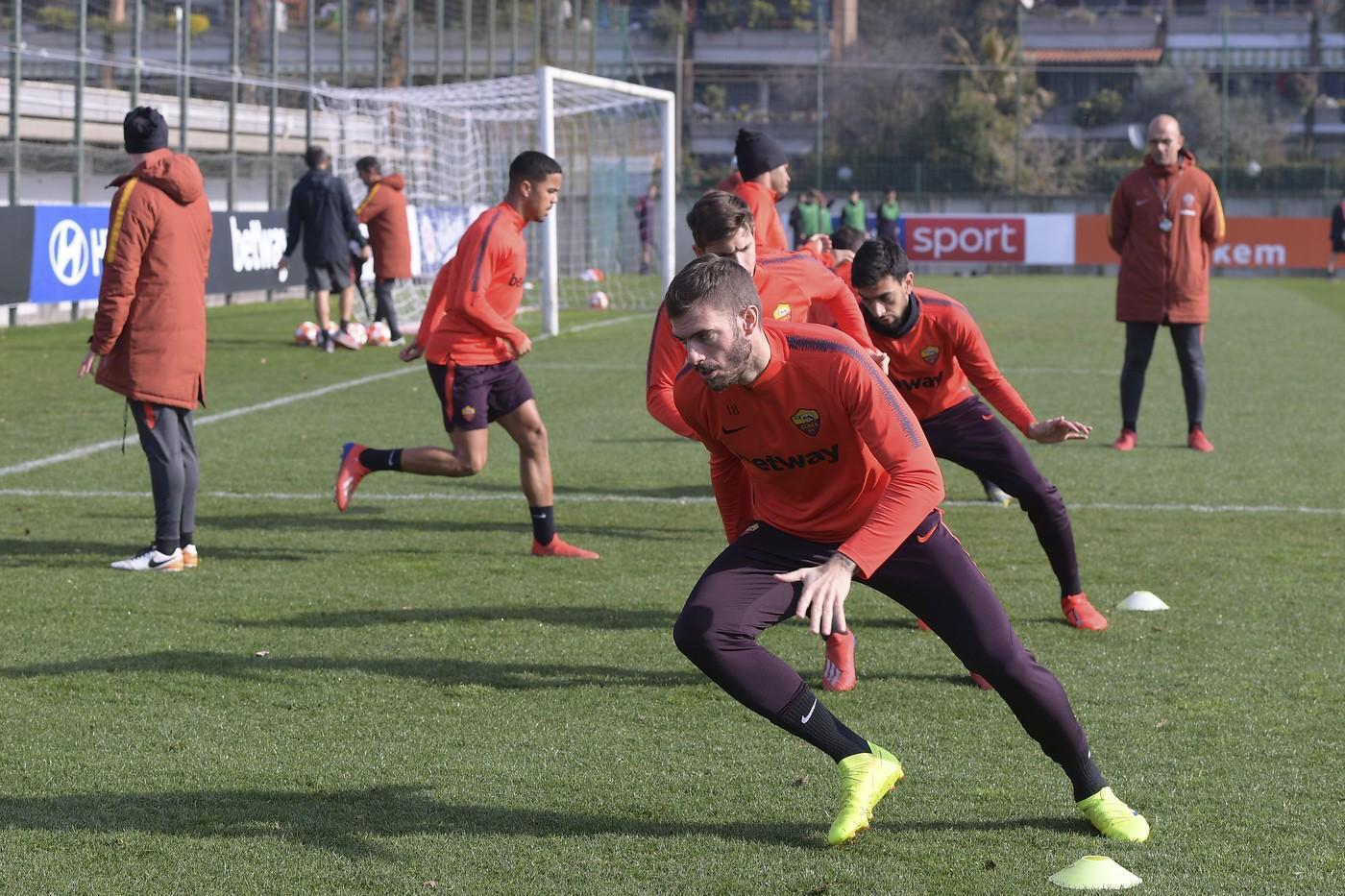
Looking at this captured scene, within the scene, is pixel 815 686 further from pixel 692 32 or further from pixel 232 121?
pixel 692 32

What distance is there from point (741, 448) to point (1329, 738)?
2.24 metres

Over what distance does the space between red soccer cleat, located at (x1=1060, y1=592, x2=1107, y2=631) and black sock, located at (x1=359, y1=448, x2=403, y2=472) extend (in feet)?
11.3

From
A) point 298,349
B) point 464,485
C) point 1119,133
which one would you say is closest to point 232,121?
point 298,349

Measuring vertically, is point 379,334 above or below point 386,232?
below

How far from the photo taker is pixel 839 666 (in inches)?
233

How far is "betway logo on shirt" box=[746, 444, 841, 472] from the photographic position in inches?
171

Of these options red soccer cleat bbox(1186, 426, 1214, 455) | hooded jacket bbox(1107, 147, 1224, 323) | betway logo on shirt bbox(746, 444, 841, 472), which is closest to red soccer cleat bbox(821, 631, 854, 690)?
betway logo on shirt bbox(746, 444, 841, 472)

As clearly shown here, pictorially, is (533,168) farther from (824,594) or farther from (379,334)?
(379,334)

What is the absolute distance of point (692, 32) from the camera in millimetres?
55656

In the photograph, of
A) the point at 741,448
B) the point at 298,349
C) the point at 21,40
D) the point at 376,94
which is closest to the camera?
the point at 741,448

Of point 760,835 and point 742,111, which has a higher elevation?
point 742,111

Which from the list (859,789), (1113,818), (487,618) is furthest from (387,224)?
(1113,818)

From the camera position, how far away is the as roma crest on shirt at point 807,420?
4242mm

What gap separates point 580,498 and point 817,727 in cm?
566
